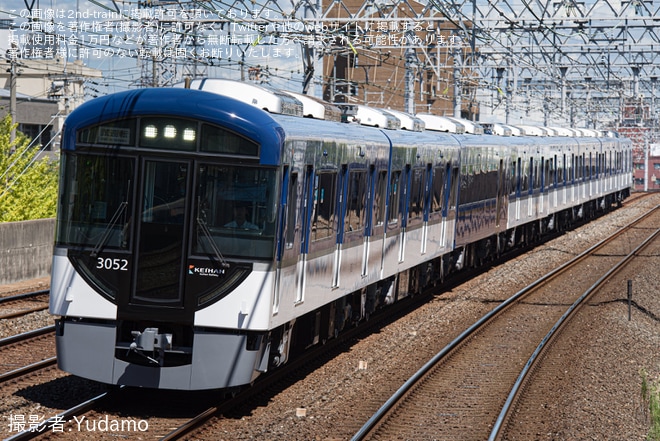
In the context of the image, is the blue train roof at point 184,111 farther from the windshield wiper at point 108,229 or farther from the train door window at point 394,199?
the train door window at point 394,199

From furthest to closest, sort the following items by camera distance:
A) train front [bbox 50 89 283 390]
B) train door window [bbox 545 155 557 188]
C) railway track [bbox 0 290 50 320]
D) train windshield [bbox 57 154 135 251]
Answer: train door window [bbox 545 155 557 188] → railway track [bbox 0 290 50 320] → train windshield [bbox 57 154 135 251] → train front [bbox 50 89 283 390]

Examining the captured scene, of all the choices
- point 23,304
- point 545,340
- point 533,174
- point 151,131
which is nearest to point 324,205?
point 151,131

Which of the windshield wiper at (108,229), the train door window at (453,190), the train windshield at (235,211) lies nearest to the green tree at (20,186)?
the train door window at (453,190)

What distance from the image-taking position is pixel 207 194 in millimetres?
9266

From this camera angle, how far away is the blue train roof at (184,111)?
9.30m

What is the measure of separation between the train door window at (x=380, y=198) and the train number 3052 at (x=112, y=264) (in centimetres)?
496

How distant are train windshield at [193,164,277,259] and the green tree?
11.3 m

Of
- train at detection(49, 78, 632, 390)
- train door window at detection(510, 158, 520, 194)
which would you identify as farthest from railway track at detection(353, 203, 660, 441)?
train door window at detection(510, 158, 520, 194)

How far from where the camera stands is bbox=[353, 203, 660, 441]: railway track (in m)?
9.74

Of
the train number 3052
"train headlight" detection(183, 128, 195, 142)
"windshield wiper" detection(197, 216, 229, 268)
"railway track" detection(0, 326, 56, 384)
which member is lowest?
Answer: "railway track" detection(0, 326, 56, 384)

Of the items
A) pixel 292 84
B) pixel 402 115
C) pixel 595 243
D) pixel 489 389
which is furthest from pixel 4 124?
pixel 595 243

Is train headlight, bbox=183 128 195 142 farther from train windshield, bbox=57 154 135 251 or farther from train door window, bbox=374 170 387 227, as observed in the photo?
train door window, bbox=374 170 387 227

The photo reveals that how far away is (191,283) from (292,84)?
23.1 metres

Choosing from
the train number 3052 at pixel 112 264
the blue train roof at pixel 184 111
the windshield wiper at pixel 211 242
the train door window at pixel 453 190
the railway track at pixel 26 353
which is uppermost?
the blue train roof at pixel 184 111
